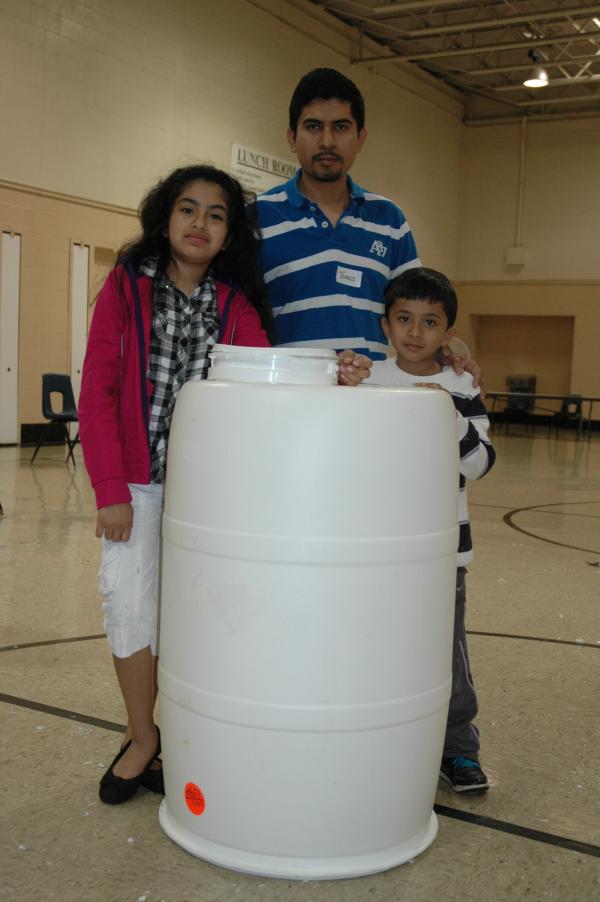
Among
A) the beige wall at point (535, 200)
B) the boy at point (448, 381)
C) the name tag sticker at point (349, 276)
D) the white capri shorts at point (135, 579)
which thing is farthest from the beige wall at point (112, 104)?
the white capri shorts at point (135, 579)

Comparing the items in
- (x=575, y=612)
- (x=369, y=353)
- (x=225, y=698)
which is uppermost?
(x=369, y=353)

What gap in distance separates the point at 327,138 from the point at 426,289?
0.52 m

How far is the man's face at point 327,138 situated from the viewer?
8.60 ft

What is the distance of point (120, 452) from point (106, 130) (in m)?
10.8

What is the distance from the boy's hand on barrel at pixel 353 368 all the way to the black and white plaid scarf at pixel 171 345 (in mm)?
394

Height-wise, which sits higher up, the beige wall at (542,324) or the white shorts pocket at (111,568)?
the beige wall at (542,324)

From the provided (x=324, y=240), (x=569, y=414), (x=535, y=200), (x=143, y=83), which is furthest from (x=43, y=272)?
(x=535, y=200)

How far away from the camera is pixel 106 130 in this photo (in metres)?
12.0

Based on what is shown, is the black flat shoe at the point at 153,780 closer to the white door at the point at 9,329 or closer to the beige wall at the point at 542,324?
the white door at the point at 9,329

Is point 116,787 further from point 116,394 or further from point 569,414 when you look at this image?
point 569,414

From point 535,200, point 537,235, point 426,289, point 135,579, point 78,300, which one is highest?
point 535,200

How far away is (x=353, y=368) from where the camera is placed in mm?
2145

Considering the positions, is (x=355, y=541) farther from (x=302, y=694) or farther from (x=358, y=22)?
(x=358, y=22)

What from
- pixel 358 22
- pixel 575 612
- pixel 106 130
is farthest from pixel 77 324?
pixel 575 612
